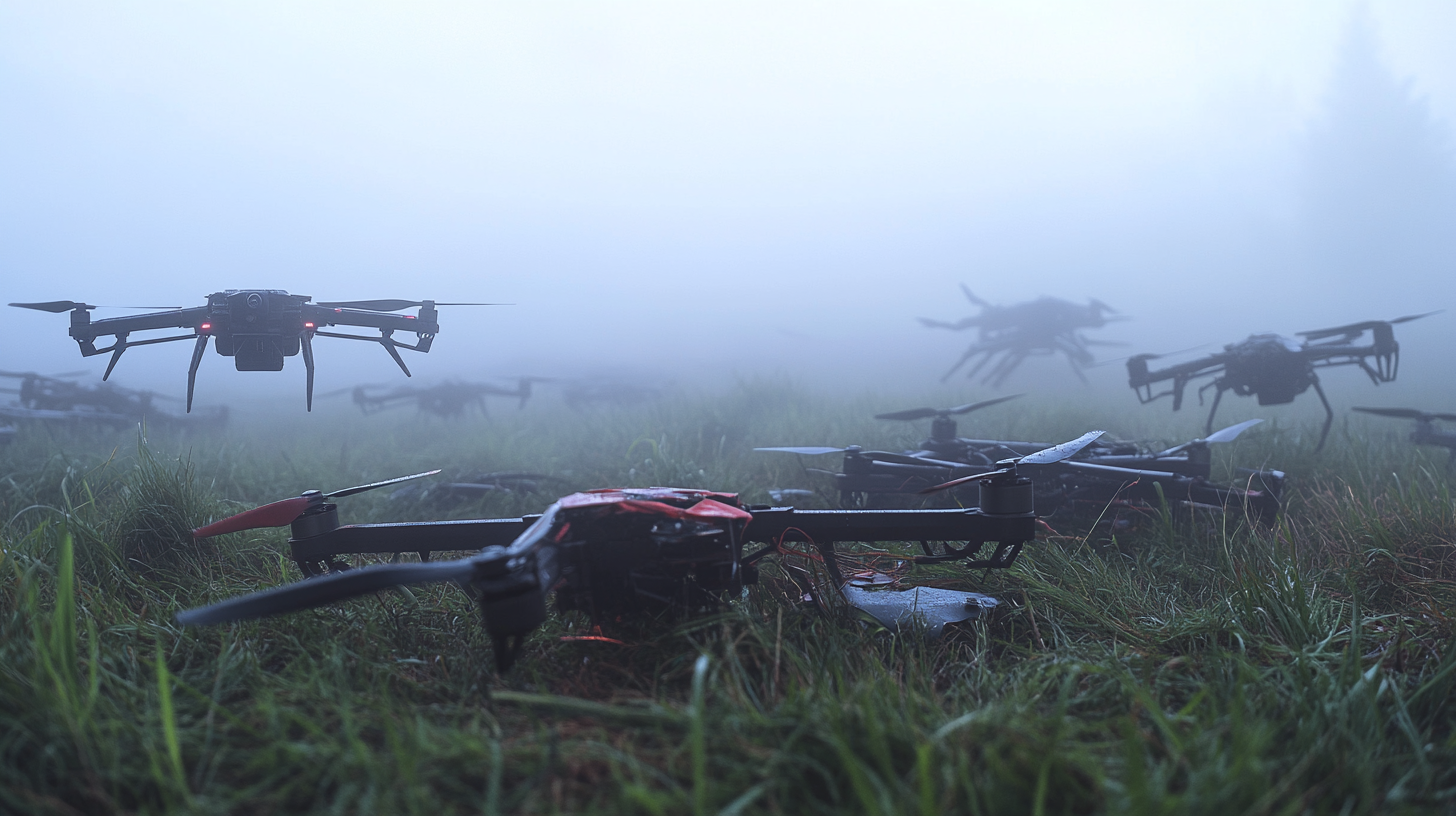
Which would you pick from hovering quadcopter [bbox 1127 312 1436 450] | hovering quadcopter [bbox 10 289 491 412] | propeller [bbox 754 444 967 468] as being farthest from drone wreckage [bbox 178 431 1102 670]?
hovering quadcopter [bbox 1127 312 1436 450]

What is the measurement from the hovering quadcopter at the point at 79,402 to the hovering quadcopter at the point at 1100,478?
28.2 ft

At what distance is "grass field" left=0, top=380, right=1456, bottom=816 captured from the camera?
1305 mm

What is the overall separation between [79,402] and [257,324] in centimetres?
840

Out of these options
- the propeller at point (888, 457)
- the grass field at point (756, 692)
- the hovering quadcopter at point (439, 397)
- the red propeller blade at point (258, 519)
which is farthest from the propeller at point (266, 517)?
the hovering quadcopter at point (439, 397)

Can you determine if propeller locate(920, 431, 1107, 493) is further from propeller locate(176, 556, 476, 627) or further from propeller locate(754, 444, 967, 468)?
propeller locate(176, 556, 476, 627)

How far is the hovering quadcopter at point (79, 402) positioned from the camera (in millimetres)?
7023

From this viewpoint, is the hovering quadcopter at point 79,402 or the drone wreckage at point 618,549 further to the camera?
the hovering quadcopter at point 79,402

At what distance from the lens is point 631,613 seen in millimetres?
2049

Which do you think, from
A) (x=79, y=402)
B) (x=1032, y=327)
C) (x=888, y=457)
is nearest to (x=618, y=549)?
(x=888, y=457)

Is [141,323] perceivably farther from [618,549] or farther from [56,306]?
[618,549]

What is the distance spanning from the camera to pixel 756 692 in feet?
6.18

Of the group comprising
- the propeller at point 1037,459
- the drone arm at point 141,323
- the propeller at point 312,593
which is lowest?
the propeller at point 312,593

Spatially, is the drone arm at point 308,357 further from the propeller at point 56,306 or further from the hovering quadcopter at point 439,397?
the hovering quadcopter at point 439,397

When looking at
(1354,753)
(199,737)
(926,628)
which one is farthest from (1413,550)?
(199,737)
